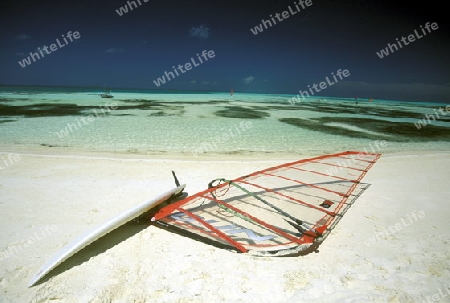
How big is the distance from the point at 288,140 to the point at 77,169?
10.5 meters

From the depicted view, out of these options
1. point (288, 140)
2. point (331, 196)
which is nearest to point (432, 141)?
point (288, 140)

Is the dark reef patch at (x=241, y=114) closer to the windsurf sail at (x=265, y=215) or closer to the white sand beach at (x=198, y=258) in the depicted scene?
the windsurf sail at (x=265, y=215)

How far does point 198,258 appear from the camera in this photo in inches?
138

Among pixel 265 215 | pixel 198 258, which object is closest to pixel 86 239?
pixel 198 258

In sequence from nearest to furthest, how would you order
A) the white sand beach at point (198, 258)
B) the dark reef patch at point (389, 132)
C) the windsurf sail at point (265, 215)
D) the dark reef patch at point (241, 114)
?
the white sand beach at point (198, 258), the windsurf sail at point (265, 215), the dark reef patch at point (389, 132), the dark reef patch at point (241, 114)

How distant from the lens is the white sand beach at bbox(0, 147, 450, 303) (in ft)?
9.52

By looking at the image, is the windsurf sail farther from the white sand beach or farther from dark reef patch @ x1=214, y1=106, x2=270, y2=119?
dark reef patch @ x1=214, y1=106, x2=270, y2=119

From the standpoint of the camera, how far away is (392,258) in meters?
3.58

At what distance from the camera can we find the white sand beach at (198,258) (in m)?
2.90

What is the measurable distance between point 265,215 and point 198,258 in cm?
161

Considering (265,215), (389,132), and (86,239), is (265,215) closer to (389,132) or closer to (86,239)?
(86,239)

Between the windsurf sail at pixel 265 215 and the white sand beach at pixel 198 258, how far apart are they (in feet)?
0.59

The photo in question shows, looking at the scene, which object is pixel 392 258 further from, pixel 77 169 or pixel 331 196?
pixel 77 169

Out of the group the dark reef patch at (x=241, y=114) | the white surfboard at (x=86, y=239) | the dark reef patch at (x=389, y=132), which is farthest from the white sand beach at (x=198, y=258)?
the dark reef patch at (x=241, y=114)
